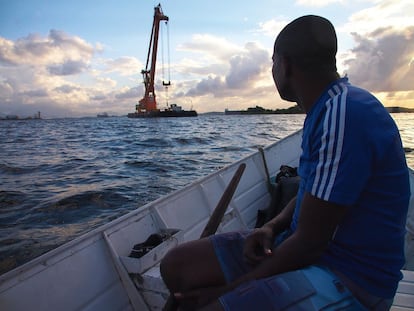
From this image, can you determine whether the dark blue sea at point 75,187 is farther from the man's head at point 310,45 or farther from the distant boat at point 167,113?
the distant boat at point 167,113

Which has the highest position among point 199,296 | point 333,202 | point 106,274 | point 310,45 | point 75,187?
point 310,45

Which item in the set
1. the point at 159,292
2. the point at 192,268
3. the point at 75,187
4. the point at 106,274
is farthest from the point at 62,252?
the point at 75,187

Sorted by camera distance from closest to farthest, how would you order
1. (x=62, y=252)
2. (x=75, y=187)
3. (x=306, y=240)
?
(x=306, y=240) → (x=62, y=252) → (x=75, y=187)

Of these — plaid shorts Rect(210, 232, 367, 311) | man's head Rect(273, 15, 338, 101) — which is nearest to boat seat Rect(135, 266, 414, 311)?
plaid shorts Rect(210, 232, 367, 311)

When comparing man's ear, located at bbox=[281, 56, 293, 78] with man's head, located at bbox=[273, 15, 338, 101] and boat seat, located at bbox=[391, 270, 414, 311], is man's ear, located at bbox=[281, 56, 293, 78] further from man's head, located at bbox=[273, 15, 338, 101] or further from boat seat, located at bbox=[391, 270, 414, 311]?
boat seat, located at bbox=[391, 270, 414, 311]

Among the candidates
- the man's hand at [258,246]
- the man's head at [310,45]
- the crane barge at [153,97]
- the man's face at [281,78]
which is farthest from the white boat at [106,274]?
the crane barge at [153,97]

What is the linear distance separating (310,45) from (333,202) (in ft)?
1.90

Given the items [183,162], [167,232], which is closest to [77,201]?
[167,232]

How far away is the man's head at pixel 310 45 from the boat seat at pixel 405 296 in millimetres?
1412

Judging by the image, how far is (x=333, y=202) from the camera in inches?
42.0

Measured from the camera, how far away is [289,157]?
500 cm

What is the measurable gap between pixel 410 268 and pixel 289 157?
2.20m

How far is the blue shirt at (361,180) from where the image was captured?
105 centimetres

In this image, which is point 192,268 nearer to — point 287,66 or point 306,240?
point 306,240
